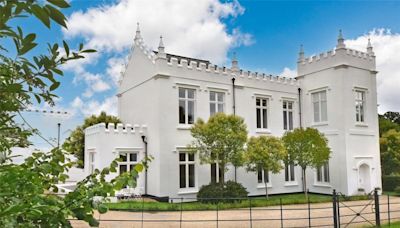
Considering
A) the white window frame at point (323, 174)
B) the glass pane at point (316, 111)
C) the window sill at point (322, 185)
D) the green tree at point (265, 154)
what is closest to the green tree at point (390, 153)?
the white window frame at point (323, 174)

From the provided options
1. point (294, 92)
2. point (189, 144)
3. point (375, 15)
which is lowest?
point (189, 144)

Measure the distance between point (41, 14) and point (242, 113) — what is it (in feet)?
58.9

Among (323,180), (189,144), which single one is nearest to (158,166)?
(189,144)

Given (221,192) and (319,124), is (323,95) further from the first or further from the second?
(221,192)

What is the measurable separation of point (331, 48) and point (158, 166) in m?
12.1

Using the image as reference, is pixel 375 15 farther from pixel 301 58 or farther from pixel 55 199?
pixel 55 199

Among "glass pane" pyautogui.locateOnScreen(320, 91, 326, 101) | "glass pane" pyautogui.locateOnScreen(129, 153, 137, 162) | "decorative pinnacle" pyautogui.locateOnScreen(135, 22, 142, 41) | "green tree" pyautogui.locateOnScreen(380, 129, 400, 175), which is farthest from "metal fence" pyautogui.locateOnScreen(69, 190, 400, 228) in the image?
"decorative pinnacle" pyautogui.locateOnScreen(135, 22, 142, 41)

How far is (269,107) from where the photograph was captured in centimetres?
1972

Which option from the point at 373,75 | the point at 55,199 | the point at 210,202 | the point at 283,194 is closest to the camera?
the point at 55,199

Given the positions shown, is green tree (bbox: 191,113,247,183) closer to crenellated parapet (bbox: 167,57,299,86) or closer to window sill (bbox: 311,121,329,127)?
crenellated parapet (bbox: 167,57,299,86)

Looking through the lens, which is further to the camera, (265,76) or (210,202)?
(265,76)

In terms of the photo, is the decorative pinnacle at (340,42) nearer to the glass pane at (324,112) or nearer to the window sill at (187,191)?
the glass pane at (324,112)

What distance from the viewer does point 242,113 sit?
18.6 m

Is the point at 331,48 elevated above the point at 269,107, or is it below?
above
